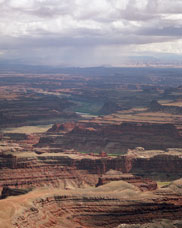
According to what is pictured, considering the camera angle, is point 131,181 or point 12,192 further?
point 131,181

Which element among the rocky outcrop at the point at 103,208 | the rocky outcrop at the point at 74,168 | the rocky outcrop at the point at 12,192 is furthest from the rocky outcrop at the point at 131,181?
the rocky outcrop at the point at 12,192

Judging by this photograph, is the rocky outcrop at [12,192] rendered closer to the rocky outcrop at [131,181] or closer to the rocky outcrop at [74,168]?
the rocky outcrop at [74,168]

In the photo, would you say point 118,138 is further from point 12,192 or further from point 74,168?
point 12,192

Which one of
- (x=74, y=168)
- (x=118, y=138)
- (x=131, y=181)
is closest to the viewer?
(x=131, y=181)

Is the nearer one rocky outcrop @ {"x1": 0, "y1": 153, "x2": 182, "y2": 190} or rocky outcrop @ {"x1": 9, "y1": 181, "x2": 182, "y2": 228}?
rocky outcrop @ {"x1": 9, "y1": 181, "x2": 182, "y2": 228}

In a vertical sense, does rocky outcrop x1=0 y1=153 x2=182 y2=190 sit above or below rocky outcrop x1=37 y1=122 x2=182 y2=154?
below

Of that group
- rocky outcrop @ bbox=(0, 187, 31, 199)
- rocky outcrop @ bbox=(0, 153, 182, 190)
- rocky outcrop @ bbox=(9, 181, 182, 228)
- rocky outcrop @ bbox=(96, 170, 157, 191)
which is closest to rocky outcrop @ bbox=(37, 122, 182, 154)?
rocky outcrop @ bbox=(0, 153, 182, 190)

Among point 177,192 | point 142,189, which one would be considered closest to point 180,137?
point 142,189

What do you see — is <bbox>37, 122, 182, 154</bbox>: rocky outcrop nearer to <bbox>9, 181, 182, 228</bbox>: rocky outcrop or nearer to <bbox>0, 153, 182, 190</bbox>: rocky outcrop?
<bbox>0, 153, 182, 190</bbox>: rocky outcrop

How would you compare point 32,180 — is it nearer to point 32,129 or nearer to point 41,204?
point 41,204

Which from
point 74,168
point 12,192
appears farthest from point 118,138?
point 12,192

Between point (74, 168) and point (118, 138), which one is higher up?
point (118, 138)
